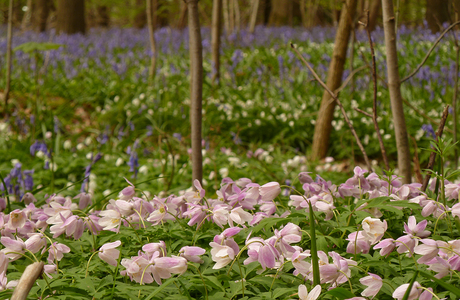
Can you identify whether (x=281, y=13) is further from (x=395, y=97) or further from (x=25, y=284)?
(x=25, y=284)

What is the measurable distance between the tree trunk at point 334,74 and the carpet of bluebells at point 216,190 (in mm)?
273

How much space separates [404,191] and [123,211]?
101cm

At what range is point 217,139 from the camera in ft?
17.8

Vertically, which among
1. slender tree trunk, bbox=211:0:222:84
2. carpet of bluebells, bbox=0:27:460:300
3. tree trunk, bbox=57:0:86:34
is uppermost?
tree trunk, bbox=57:0:86:34

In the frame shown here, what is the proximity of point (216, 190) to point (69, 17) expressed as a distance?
571 inches

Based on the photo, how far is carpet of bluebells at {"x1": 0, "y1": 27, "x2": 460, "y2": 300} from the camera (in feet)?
3.56

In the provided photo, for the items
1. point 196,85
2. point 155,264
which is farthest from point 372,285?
point 196,85

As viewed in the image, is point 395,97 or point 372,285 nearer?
point 372,285

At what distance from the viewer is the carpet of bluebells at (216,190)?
108cm

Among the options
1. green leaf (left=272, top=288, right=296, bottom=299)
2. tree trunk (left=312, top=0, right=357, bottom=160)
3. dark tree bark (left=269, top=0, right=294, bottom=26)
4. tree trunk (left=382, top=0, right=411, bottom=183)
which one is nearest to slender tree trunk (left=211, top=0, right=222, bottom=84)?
tree trunk (left=312, top=0, right=357, bottom=160)

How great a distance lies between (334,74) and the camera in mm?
4180

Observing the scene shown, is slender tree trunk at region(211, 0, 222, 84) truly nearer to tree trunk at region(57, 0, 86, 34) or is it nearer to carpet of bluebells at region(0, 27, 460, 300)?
carpet of bluebells at region(0, 27, 460, 300)

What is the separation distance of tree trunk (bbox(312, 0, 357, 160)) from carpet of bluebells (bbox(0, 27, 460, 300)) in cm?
27

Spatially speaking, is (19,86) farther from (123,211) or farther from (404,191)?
(404,191)
